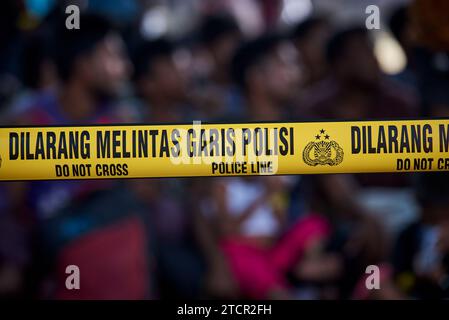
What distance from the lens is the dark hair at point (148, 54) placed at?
335cm

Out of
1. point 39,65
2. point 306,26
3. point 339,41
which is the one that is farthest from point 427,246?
point 39,65

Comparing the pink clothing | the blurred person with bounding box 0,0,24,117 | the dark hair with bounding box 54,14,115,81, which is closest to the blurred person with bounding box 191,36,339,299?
the pink clothing

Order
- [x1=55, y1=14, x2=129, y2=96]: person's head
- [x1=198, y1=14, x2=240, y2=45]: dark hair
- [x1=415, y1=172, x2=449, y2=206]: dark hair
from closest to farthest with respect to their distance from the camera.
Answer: [x1=415, y1=172, x2=449, y2=206]: dark hair
[x1=55, y1=14, x2=129, y2=96]: person's head
[x1=198, y1=14, x2=240, y2=45]: dark hair

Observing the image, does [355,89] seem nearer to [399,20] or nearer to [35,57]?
[399,20]

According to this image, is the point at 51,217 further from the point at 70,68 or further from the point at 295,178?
the point at 295,178

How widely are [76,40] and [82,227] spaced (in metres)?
0.79

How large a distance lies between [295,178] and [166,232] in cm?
57

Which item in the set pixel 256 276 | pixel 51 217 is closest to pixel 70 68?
pixel 51 217

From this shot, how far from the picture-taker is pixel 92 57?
11.0 ft

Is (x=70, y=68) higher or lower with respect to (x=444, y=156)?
higher

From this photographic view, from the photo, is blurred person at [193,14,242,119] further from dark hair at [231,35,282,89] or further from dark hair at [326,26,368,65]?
dark hair at [326,26,368,65]

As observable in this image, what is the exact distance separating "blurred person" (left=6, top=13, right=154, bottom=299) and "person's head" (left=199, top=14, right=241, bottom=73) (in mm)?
499

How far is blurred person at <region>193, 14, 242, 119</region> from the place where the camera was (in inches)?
132
